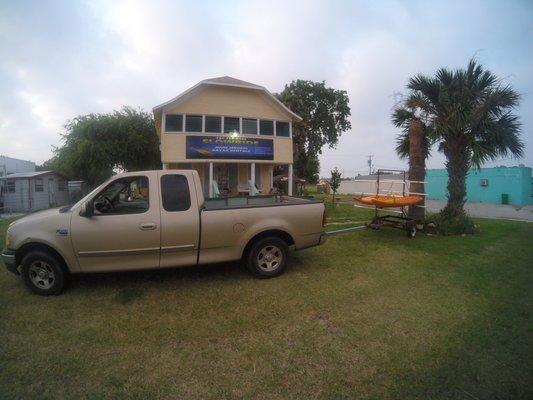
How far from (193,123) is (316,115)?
17695mm

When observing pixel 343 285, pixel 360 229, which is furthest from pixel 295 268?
pixel 360 229

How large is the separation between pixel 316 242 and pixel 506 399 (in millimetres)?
3317

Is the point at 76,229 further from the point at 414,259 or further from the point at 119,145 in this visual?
the point at 119,145

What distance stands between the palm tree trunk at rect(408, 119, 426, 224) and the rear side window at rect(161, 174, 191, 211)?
8207mm

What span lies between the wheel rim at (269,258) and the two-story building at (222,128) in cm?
1027

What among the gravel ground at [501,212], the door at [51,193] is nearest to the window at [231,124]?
the gravel ground at [501,212]

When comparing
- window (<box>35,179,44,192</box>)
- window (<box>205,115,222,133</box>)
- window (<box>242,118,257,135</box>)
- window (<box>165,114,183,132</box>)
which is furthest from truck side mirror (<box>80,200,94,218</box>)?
window (<box>35,179,44,192</box>)

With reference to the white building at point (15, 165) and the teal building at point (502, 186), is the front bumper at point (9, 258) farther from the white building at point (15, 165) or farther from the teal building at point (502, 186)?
the white building at point (15, 165)

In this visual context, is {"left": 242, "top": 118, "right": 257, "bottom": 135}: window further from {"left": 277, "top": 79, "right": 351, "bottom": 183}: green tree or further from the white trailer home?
the white trailer home

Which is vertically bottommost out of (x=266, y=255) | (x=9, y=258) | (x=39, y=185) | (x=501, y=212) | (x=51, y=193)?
(x=501, y=212)

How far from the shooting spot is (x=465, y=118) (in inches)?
349

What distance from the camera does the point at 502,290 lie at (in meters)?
4.68

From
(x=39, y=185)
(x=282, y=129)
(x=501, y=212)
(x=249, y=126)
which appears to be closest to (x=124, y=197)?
(x=249, y=126)

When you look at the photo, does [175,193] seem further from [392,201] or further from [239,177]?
[239,177]
